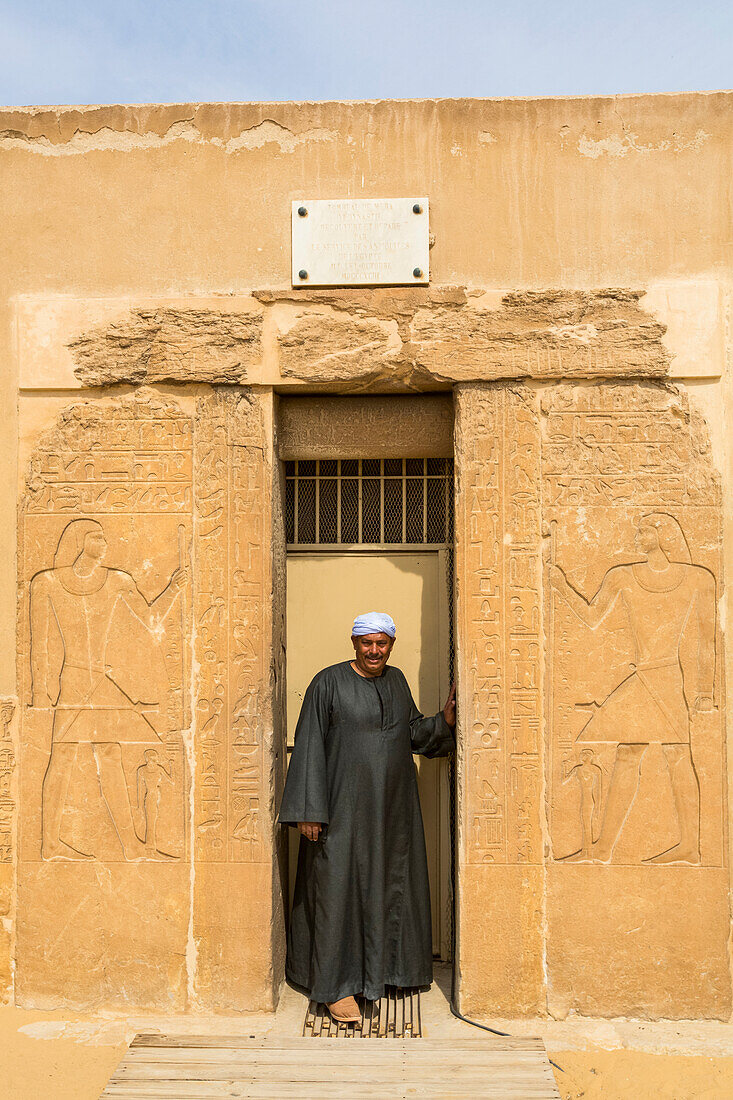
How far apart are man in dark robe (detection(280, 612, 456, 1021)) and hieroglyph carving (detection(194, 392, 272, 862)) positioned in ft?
0.72

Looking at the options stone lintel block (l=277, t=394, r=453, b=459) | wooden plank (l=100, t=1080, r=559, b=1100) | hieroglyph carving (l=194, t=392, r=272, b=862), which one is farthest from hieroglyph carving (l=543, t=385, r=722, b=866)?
hieroglyph carving (l=194, t=392, r=272, b=862)

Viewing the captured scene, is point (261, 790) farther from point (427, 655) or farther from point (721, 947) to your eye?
point (721, 947)

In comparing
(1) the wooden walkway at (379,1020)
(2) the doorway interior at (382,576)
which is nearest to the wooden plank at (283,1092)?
(1) the wooden walkway at (379,1020)

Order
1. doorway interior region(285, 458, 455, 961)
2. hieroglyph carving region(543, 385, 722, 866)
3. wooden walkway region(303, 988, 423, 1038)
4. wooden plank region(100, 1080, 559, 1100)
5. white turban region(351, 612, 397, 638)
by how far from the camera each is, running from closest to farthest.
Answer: wooden plank region(100, 1080, 559, 1100) → wooden walkway region(303, 988, 423, 1038) → hieroglyph carving region(543, 385, 722, 866) → white turban region(351, 612, 397, 638) → doorway interior region(285, 458, 455, 961)

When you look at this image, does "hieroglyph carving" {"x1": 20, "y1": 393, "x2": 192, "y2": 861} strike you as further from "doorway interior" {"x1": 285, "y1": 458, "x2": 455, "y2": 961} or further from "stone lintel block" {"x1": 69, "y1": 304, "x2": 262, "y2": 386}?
"doorway interior" {"x1": 285, "y1": 458, "x2": 455, "y2": 961}

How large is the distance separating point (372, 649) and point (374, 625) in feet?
0.35

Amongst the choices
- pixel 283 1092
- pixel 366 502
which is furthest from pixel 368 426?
pixel 283 1092

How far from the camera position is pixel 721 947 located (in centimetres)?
380

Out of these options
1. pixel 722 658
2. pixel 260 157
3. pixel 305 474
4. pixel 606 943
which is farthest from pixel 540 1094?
pixel 260 157

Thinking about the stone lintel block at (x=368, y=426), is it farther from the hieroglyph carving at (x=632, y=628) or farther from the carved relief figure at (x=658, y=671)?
the carved relief figure at (x=658, y=671)

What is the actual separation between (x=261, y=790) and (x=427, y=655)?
1.02m

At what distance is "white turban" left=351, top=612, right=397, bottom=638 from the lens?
13.0 feet

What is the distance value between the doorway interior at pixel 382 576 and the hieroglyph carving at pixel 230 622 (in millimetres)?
455

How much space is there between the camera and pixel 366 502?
442 centimetres
